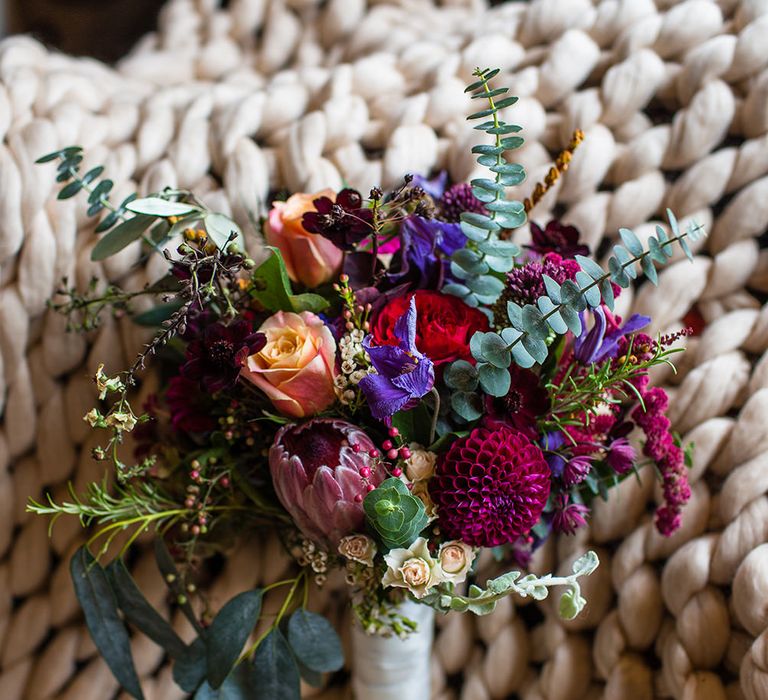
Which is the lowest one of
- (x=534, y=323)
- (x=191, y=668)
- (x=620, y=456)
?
(x=191, y=668)

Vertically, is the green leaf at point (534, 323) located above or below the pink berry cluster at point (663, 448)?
above

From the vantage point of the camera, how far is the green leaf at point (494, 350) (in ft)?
1.87

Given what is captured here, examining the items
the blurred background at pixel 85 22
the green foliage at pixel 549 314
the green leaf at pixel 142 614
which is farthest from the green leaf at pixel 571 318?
the blurred background at pixel 85 22

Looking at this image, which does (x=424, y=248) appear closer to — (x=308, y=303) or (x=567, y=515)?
(x=308, y=303)

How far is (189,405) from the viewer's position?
2.22 feet

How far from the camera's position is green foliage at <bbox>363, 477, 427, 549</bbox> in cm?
55

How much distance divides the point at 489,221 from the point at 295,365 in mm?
179

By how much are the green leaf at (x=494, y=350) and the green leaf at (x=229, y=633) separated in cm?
29

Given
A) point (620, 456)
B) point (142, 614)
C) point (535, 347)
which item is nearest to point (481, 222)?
point (535, 347)

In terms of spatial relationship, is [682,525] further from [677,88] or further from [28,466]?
[28,466]

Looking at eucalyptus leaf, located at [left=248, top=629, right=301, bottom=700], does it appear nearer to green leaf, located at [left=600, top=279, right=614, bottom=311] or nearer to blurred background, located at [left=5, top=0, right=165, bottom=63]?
green leaf, located at [left=600, top=279, right=614, bottom=311]

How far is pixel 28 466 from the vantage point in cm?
80

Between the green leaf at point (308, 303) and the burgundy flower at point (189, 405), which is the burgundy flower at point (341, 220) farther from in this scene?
the burgundy flower at point (189, 405)

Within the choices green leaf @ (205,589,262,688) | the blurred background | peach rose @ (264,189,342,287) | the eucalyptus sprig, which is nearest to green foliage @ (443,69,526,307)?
peach rose @ (264,189,342,287)
